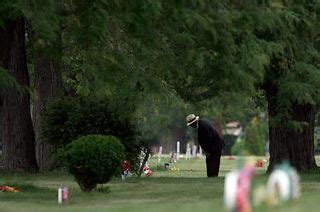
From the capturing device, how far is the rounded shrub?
22.2 meters

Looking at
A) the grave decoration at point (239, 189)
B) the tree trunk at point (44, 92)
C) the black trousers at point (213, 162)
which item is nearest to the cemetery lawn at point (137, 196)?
the black trousers at point (213, 162)

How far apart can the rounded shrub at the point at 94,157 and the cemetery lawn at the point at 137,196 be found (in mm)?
479

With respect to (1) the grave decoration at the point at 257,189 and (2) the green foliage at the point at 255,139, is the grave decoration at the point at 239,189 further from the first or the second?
(2) the green foliage at the point at 255,139

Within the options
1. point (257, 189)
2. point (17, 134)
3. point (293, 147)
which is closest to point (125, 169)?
point (17, 134)

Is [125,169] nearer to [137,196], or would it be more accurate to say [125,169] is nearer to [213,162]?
[213,162]

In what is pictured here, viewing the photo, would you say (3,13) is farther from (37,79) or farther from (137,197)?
(37,79)

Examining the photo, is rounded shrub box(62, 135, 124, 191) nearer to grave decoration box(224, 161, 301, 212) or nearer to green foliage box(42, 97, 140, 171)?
grave decoration box(224, 161, 301, 212)

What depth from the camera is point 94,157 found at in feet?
72.8

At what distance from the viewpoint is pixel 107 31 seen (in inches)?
845

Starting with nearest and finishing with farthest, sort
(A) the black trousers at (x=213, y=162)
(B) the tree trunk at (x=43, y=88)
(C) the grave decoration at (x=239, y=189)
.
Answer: (C) the grave decoration at (x=239, y=189)
(A) the black trousers at (x=213, y=162)
(B) the tree trunk at (x=43, y=88)

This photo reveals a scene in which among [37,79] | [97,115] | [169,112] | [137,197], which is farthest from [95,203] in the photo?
[169,112]

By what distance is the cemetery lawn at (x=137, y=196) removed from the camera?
18906 millimetres

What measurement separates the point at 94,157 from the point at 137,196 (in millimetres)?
1302

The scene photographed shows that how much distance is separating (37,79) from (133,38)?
1301cm
